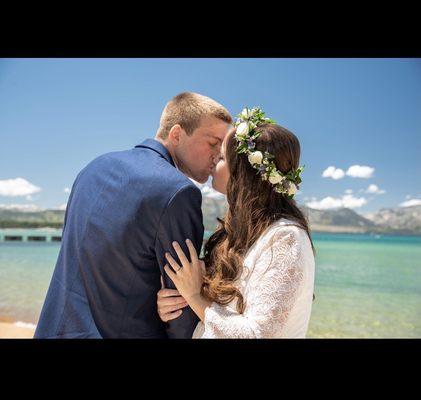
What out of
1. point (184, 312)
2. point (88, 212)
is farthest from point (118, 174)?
point (184, 312)

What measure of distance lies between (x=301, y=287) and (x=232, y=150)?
0.82 meters

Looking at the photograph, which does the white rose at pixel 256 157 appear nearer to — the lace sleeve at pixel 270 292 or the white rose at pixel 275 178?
the white rose at pixel 275 178

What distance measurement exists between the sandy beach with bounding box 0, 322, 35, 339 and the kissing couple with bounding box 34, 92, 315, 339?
33.7ft

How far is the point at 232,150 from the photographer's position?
2.56 metres

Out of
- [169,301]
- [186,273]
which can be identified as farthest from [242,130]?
[169,301]

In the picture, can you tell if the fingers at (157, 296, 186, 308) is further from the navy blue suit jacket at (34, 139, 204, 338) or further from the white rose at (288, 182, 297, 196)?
the white rose at (288, 182, 297, 196)

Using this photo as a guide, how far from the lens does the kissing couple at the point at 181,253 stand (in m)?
2.21

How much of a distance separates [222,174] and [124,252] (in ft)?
2.61

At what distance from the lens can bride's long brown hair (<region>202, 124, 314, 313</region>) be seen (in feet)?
7.73

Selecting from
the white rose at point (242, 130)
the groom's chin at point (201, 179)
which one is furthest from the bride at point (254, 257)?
the groom's chin at point (201, 179)

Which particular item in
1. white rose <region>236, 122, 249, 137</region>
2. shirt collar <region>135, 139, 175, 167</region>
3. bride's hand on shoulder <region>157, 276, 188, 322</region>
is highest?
white rose <region>236, 122, 249, 137</region>

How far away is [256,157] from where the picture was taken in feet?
7.84

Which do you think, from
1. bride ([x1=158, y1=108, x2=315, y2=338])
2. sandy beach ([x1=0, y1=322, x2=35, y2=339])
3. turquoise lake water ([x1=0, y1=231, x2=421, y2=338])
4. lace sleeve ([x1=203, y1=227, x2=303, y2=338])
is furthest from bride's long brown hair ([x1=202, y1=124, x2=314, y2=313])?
turquoise lake water ([x1=0, y1=231, x2=421, y2=338])
